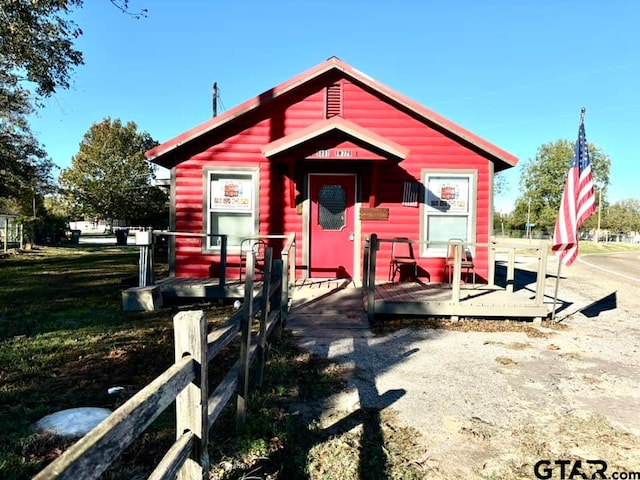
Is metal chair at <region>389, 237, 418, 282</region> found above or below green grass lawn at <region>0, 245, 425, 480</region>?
above

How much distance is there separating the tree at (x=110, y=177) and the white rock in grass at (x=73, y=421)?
134 ft

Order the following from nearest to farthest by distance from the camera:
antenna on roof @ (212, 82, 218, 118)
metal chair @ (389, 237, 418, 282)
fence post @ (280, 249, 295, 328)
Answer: fence post @ (280, 249, 295, 328) < metal chair @ (389, 237, 418, 282) < antenna on roof @ (212, 82, 218, 118)

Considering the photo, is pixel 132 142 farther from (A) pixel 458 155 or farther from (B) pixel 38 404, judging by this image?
(B) pixel 38 404

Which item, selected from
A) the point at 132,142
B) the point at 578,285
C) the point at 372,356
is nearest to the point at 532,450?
the point at 372,356

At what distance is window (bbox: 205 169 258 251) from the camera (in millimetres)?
8852

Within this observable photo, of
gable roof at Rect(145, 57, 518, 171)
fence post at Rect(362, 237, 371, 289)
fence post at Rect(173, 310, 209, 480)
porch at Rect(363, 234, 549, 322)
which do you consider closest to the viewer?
fence post at Rect(173, 310, 209, 480)

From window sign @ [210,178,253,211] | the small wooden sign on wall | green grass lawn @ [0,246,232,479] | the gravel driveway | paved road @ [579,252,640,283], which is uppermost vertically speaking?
window sign @ [210,178,253,211]

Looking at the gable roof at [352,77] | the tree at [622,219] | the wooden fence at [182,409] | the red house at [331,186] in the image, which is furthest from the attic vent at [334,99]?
the tree at [622,219]

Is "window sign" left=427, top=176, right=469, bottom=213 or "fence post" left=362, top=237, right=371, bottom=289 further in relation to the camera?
"window sign" left=427, top=176, right=469, bottom=213

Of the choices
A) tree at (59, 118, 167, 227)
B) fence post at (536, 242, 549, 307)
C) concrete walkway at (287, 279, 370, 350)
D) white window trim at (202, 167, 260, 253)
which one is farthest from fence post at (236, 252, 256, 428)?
tree at (59, 118, 167, 227)

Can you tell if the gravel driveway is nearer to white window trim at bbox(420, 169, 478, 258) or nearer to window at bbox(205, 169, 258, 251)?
window at bbox(205, 169, 258, 251)

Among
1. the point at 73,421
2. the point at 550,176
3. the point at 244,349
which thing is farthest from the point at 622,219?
the point at 73,421

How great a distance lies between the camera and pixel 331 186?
8.97 metres

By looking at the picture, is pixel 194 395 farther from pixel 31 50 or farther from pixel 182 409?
pixel 31 50
